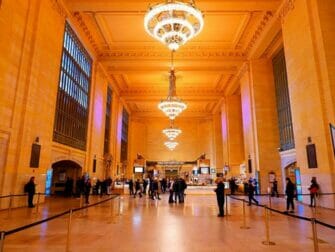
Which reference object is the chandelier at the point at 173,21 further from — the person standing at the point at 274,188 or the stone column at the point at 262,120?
the person standing at the point at 274,188

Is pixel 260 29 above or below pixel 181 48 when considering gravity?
below

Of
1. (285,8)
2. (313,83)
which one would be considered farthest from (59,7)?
(313,83)

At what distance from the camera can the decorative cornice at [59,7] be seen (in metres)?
10.9

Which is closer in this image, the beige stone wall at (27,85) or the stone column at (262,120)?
the beige stone wall at (27,85)

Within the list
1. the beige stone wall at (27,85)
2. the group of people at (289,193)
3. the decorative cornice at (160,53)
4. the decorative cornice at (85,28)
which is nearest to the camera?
the group of people at (289,193)

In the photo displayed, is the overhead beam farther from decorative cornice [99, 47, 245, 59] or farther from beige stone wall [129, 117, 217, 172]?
beige stone wall [129, 117, 217, 172]

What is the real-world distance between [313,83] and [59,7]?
11.3 meters

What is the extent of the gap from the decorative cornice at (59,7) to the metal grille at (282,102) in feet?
40.2

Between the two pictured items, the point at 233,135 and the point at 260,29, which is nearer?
the point at 260,29

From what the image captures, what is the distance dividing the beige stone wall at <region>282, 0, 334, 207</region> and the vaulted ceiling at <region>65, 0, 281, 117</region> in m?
2.43

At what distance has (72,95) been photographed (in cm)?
1330

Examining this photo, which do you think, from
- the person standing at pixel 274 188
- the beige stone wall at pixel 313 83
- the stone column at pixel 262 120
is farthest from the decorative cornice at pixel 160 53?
the person standing at pixel 274 188

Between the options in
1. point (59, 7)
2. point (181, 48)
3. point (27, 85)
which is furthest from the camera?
point (181, 48)

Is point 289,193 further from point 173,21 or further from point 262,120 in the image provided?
point 262,120
